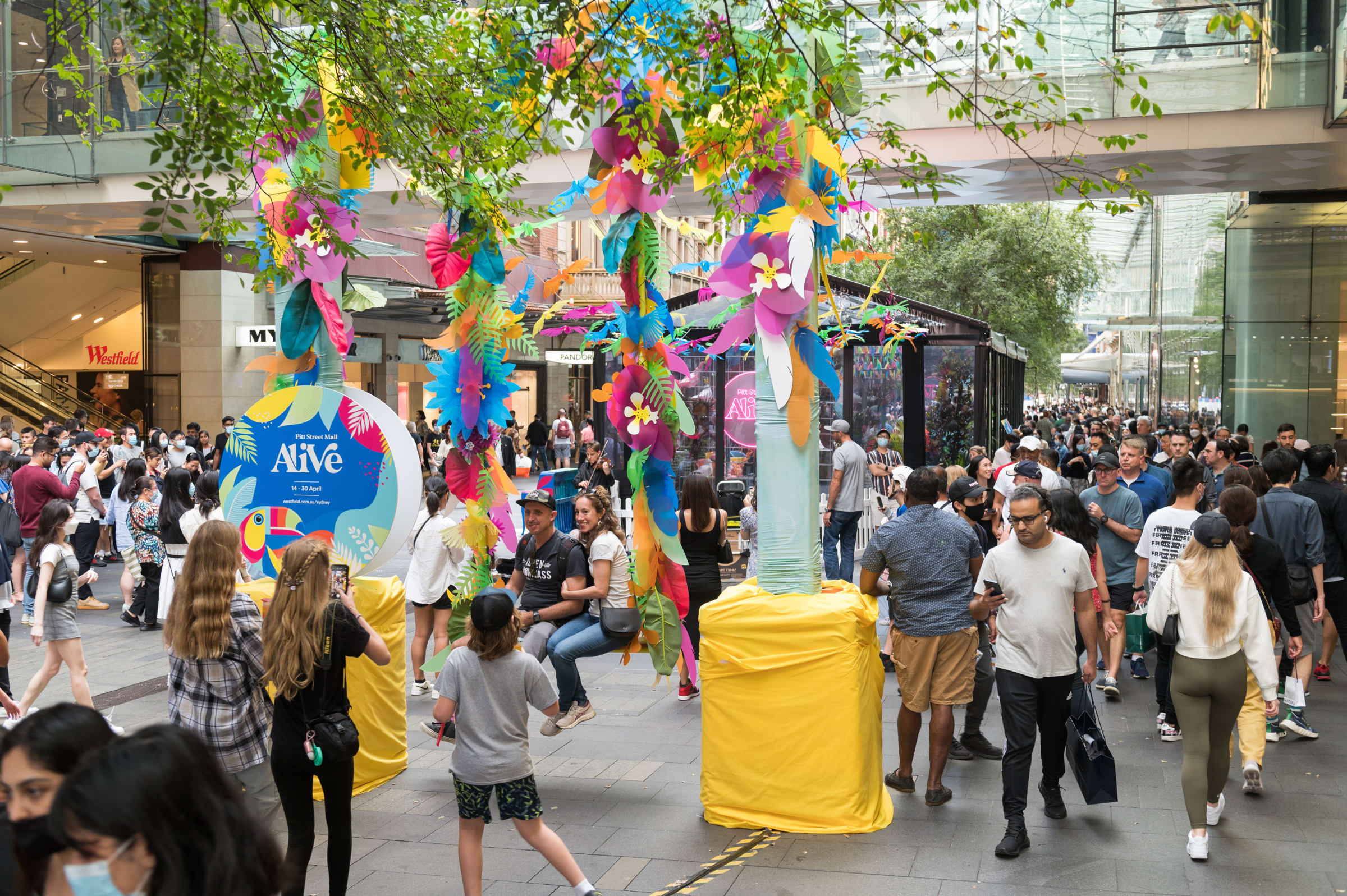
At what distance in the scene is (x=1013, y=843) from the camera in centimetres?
521

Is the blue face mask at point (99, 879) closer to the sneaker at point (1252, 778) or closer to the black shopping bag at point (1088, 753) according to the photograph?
the black shopping bag at point (1088, 753)

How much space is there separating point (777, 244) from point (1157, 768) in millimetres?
3690

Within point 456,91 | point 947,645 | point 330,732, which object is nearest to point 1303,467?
point 947,645

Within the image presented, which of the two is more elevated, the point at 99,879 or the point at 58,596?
the point at 99,879

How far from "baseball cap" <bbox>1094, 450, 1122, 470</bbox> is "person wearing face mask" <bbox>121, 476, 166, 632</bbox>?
28.1 feet

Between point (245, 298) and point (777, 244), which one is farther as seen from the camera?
point (245, 298)

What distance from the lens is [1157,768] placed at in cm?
656

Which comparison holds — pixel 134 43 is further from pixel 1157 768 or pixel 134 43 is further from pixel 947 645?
pixel 1157 768

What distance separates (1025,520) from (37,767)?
14.0 ft

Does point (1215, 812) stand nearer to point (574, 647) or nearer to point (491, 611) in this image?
point (574, 647)

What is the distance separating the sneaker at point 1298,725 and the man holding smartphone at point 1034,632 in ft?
7.91

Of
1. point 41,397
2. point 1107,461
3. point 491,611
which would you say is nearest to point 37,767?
point 491,611

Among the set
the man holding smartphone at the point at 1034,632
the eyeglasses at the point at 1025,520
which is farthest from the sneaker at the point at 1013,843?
the eyeglasses at the point at 1025,520

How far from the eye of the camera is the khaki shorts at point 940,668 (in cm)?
589
